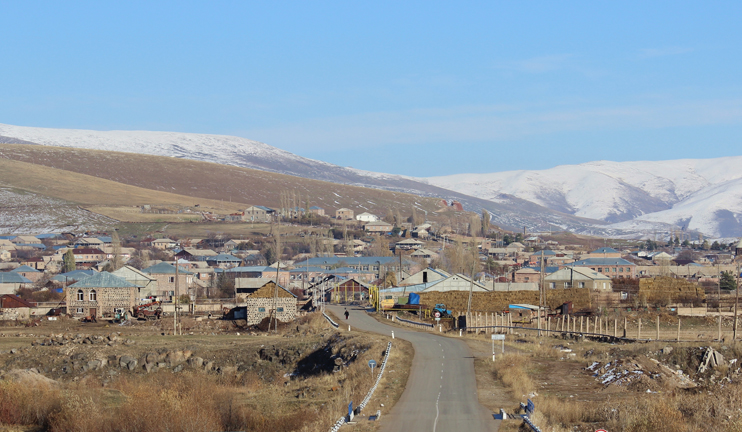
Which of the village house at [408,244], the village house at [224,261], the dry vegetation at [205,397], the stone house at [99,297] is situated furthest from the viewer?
the village house at [408,244]

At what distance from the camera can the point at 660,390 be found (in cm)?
2695

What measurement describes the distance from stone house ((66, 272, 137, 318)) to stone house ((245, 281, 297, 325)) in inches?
467

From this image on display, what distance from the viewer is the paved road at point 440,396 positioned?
69.5ft

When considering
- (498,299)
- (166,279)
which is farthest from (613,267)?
(166,279)

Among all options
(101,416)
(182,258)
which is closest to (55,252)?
(182,258)

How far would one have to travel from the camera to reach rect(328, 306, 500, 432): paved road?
2117cm

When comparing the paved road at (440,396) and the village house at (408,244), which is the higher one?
the paved road at (440,396)

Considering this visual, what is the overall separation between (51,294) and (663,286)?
54.6 m

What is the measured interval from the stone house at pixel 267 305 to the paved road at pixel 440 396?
21244 millimetres

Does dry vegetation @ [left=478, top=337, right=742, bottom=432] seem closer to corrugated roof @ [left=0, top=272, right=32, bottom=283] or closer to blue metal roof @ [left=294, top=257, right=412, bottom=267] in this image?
corrugated roof @ [left=0, top=272, right=32, bottom=283]

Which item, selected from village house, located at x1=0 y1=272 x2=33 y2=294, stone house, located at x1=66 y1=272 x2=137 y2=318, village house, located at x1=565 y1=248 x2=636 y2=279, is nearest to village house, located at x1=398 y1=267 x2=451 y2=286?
stone house, located at x1=66 y1=272 x2=137 y2=318

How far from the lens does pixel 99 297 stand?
65938 mm

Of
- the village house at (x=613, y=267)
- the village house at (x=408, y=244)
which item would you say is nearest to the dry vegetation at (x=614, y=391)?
the village house at (x=613, y=267)

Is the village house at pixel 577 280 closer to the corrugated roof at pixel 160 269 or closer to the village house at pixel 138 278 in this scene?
the village house at pixel 138 278
